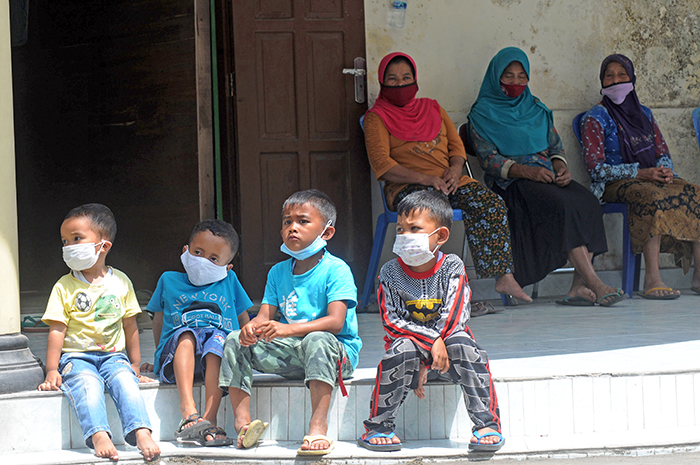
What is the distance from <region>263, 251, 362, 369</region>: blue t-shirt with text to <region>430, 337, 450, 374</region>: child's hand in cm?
31

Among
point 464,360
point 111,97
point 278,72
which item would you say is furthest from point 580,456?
point 111,97

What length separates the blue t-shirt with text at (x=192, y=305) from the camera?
2.51 metres

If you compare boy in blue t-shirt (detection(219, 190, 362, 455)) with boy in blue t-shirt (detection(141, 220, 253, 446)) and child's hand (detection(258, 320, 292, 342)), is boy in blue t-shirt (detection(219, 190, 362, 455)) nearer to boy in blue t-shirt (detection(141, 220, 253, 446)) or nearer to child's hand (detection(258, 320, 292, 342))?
child's hand (detection(258, 320, 292, 342))

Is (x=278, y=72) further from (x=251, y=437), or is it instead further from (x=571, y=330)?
(x=251, y=437)

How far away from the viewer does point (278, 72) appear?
4.46 metres

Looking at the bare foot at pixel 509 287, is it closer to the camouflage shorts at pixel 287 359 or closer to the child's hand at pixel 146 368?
the camouflage shorts at pixel 287 359

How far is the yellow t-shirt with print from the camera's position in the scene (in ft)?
7.73

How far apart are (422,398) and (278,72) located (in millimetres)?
2767

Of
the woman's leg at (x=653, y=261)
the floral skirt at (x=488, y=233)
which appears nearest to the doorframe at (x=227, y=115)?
the floral skirt at (x=488, y=233)

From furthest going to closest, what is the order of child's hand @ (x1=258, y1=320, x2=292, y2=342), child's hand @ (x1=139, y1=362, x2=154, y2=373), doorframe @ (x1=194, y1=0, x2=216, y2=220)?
doorframe @ (x1=194, y1=0, x2=216, y2=220) < child's hand @ (x1=139, y1=362, x2=154, y2=373) < child's hand @ (x1=258, y1=320, x2=292, y2=342)

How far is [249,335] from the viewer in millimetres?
2211

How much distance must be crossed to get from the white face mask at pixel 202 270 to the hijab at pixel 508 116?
2.43 metres

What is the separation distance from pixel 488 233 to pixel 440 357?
190 cm

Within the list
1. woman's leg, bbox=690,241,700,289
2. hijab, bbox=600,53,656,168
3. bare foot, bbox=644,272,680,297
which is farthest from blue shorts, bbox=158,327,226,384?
woman's leg, bbox=690,241,700,289
